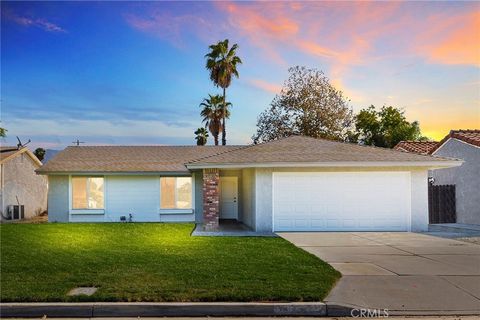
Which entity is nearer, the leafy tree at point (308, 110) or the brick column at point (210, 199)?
the brick column at point (210, 199)

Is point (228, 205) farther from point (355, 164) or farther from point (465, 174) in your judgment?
point (465, 174)

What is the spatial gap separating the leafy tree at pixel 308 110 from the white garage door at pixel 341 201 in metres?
21.6

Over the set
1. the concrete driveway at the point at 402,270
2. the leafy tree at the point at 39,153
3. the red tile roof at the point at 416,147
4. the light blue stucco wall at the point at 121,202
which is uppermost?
the leafy tree at the point at 39,153

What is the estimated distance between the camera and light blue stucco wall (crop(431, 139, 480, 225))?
63.5ft

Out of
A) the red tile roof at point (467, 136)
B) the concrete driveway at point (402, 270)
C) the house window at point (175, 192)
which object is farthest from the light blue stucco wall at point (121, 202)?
the red tile roof at point (467, 136)

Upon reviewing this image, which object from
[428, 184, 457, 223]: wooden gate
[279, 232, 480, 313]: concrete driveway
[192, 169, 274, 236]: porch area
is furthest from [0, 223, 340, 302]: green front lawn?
→ [428, 184, 457, 223]: wooden gate

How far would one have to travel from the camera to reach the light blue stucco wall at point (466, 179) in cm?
1936

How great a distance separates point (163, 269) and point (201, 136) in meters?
43.3

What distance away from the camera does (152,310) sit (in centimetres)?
646

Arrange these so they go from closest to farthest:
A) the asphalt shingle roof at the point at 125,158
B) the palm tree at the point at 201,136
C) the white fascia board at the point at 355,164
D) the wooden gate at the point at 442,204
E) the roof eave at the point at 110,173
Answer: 1. the white fascia board at the point at 355,164
2. the wooden gate at the point at 442,204
3. the roof eave at the point at 110,173
4. the asphalt shingle roof at the point at 125,158
5. the palm tree at the point at 201,136

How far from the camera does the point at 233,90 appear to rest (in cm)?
4147

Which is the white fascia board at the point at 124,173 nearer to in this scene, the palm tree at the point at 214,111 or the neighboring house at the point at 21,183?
the neighboring house at the point at 21,183

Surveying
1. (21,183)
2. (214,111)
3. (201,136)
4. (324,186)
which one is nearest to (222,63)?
(214,111)

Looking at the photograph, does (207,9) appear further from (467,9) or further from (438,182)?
(438,182)
